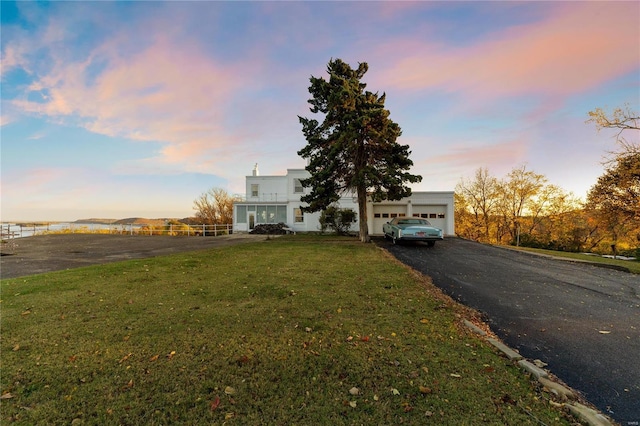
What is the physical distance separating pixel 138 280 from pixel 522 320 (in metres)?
8.62

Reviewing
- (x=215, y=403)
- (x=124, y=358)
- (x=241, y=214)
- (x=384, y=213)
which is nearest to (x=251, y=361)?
(x=215, y=403)

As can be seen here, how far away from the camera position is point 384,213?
949 inches

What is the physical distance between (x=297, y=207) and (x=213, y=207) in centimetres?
1559

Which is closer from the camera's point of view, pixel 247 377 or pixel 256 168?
pixel 247 377

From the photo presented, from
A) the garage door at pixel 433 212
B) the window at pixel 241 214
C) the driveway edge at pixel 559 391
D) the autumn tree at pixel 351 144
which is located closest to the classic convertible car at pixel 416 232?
the autumn tree at pixel 351 144

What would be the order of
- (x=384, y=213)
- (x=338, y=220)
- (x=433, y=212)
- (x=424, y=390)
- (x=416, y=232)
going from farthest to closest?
(x=384, y=213) → (x=433, y=212) → (x=338, y=220) → (x=416, y=232) → (x=424, y=390)

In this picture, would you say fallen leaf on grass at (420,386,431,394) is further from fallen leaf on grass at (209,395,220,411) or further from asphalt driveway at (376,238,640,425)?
fallen leaf on grass at (209,395,220,411)

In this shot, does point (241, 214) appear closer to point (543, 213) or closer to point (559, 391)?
point (559, 391)

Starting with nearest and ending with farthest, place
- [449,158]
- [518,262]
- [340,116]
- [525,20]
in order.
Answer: [525,20] < [518,262] < [340,116] < [449,158]

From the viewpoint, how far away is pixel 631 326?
4.71m

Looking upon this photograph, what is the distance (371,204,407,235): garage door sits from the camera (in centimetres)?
2377

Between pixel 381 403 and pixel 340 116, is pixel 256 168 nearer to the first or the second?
pixel 340 116

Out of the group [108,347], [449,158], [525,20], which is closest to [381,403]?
[108,347]

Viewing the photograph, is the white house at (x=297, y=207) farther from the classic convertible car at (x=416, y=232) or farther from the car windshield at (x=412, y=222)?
the classic convertible car at (x=416, y=232)
